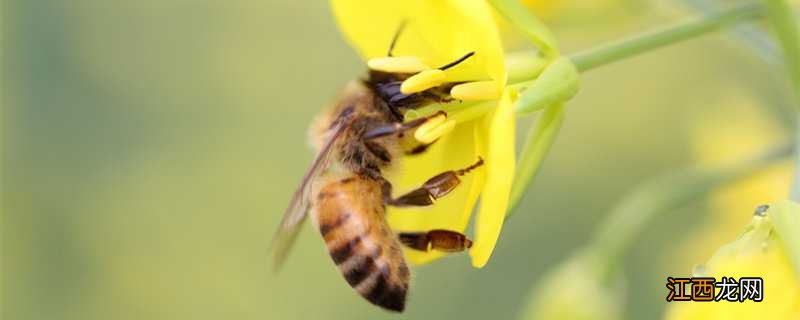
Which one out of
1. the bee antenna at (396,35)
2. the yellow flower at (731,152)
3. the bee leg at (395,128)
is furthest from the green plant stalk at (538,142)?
the yellow flower at (731,152)

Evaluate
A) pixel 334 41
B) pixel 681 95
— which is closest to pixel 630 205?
pixel 681 95

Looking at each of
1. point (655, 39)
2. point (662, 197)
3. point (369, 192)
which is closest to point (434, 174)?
point (369, 192)

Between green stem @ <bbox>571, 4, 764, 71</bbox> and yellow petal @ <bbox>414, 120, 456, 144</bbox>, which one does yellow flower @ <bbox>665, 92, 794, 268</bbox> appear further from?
yellow petal @ <bbox>414, 120, 456, 144</bbox>

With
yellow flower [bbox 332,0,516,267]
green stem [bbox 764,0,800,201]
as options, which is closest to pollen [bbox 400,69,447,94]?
yellow flower [bbox 332,0,516,267]

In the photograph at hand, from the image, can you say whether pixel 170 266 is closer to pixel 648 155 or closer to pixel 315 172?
pixel 648 155

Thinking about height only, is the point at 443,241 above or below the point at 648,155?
below

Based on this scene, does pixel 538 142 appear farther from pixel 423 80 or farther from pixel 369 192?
pixel 369 192

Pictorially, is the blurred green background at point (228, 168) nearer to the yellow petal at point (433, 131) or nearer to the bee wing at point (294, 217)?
the bee wing at point (294, 217)

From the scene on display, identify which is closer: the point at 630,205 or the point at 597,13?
the point at 630,205
